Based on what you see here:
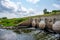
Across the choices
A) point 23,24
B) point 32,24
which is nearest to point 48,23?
point 32,24

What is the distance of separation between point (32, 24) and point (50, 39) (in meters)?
41.3

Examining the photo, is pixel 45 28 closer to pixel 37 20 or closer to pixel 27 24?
pixel 37 20

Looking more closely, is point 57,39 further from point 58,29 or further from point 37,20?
point 37,20

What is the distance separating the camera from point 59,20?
139 feet

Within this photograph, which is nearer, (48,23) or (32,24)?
(48,23)

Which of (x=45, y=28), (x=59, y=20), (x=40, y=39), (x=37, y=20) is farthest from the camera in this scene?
(x=37, y=20)

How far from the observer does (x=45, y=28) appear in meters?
53.9

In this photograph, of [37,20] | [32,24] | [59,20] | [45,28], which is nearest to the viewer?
[59,20]

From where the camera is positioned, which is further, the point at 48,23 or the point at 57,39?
the point at 48,23

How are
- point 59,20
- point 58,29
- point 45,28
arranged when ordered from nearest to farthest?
point 58,29 → point 59,20 → point 45,28

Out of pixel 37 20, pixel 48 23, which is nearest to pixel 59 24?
pixel 48 23

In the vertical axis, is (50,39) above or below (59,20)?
below

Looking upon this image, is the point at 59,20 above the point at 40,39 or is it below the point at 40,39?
above

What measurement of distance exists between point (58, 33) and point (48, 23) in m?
10.7
